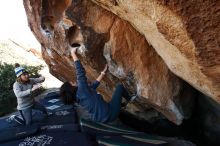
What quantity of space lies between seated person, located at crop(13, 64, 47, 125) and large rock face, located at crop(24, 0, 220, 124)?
1089mm

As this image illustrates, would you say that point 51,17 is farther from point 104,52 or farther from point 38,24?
point 104,52

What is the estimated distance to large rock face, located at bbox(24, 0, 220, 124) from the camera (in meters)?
3.66

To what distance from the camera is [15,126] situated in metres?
7.88

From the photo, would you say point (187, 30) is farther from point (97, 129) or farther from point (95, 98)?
point (97, 129)

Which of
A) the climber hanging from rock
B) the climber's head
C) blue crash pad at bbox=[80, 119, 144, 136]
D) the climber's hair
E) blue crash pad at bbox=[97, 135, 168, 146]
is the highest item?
the climber's head

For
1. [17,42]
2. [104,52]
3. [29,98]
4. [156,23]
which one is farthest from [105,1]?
[17,42]

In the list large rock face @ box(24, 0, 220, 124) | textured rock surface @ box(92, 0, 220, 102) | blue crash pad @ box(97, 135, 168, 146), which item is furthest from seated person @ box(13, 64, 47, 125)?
textured rock surface @ box(92, 0, 220, 102)

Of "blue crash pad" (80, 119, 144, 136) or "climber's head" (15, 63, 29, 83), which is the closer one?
"blue crash pad" (80, 119, 144, 136)

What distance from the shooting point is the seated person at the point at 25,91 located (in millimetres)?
7055

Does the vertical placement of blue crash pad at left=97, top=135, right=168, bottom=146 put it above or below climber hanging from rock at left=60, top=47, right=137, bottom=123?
below

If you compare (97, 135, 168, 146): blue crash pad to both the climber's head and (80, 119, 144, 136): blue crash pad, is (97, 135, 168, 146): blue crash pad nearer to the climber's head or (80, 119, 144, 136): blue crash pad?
(80, 119, 144, 136): blue crash pad

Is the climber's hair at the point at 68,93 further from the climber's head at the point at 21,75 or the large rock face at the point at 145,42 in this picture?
the climber's head at the point at 21,75

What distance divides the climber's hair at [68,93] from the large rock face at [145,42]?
0.66 metres

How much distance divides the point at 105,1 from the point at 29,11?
13.4ft
